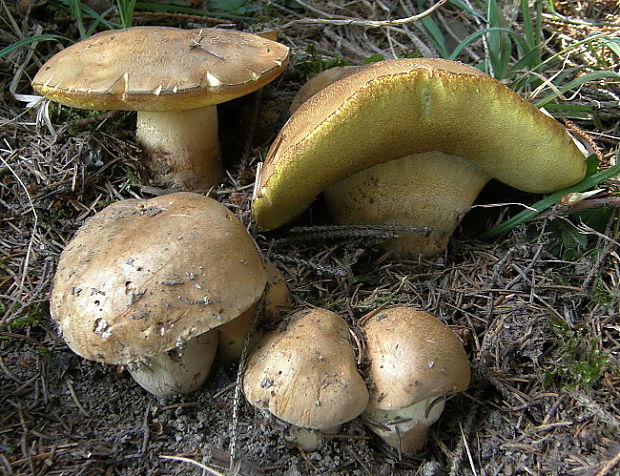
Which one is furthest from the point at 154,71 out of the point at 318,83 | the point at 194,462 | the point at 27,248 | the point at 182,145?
the point at 194,462

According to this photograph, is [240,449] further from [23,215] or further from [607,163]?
[607,163]

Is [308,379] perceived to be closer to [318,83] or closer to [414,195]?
[414,195]

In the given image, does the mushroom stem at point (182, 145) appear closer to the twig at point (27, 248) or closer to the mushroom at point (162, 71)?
the mushroom at point (162, 71)

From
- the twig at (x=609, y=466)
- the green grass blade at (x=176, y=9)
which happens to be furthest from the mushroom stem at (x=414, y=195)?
the green grass blade at (x=176, y=9)

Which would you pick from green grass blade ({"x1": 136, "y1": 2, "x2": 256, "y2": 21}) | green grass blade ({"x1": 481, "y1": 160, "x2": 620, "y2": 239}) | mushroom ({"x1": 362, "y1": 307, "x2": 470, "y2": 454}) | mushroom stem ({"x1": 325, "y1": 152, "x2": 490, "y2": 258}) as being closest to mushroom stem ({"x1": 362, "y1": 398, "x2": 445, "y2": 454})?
mushroom ({"x1": 362, "y1": 307, "x2": 470, "y2": 454})

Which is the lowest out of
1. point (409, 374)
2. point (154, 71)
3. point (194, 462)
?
point (194, 462)
